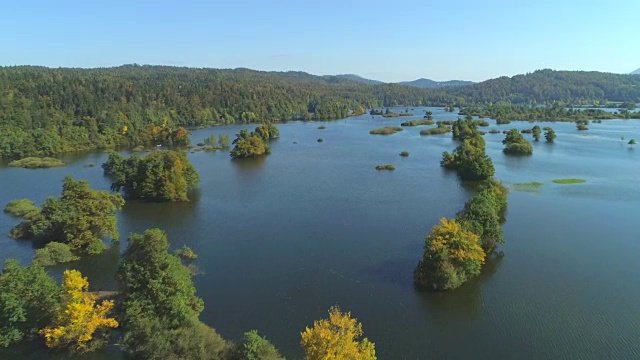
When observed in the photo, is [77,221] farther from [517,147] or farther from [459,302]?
[517,147]

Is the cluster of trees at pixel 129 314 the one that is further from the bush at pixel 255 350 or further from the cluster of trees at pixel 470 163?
the cluster of trees at pixel 470 163

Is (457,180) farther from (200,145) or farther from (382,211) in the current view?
(200,145)

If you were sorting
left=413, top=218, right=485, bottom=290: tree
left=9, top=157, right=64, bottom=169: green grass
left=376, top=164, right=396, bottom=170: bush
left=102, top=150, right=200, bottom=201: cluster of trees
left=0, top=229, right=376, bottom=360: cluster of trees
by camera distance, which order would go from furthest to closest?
1. left=9, top=157, right=64, bottom=169: green grass
2. left=376, top=164, right=396, bottom=170: bush
3. left=102, top=150, right=200, bottom=201: cluster of trees
4. left=413, top=218, right=485, bottom=290: tree
5. left=0, top=229, right=376, bottom=360: cluster of trees

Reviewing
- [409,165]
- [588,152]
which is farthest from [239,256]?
[588,152]

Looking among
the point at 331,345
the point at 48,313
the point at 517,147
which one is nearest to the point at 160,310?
the point at 48,313

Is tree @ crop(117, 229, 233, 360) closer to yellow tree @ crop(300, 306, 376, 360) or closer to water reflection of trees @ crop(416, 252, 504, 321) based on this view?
yellow tree @ crop(300, 306, 376, 360)

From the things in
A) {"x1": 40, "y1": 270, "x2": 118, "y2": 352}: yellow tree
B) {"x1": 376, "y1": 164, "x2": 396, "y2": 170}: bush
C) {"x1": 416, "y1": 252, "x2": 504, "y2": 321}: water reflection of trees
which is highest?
{"x1": 40, "y1": 270, "x2": 118, "y2": 352}: yellow tree

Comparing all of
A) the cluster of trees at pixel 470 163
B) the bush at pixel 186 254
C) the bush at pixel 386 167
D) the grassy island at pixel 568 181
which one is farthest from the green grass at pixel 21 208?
the grassy island at pixel 568 181

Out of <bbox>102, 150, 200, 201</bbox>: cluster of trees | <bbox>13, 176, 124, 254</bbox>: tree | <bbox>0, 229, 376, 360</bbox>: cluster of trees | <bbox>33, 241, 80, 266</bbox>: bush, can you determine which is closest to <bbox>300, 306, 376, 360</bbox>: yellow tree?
<bbox>0, 229, 376, 360</bbox>: cluster of trees
